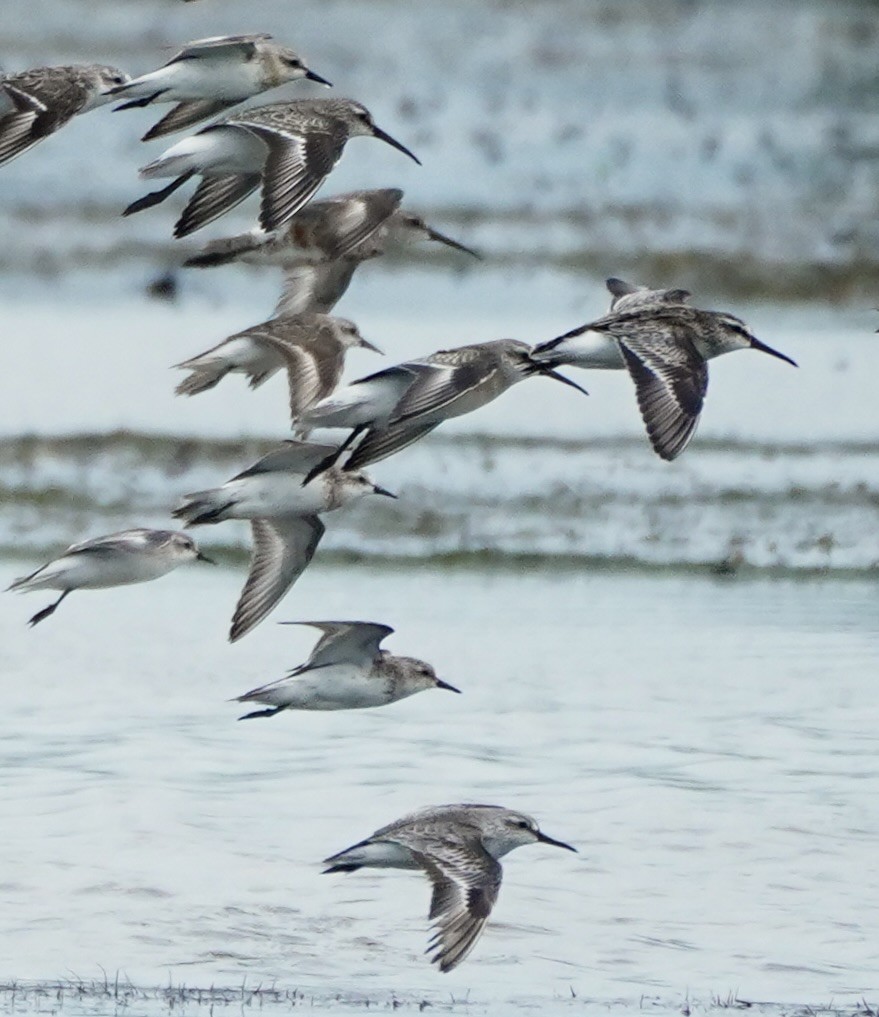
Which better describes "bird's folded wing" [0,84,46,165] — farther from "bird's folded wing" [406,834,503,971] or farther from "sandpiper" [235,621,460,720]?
"bird's folded wing" [406,834,503,971]

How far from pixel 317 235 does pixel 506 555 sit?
20.1ft

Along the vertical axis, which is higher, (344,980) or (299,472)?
(299,472)

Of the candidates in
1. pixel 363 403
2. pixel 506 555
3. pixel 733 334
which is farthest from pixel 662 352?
pixel 506 555

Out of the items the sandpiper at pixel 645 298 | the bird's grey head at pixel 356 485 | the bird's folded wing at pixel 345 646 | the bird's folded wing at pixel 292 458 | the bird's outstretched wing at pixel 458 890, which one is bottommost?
the bird's outstretched wing at pixel 458 890

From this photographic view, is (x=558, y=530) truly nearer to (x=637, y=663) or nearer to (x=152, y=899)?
(x=637, y=663)

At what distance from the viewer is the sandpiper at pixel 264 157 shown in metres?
7.78

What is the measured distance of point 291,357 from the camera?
8.71 m

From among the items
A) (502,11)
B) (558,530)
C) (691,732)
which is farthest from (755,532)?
(502,11)

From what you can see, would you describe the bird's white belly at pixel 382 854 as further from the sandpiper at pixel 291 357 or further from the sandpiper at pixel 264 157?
the sandpiper at pixel 264 157

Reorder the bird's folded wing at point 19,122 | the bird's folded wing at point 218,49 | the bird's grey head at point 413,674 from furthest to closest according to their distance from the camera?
1. the bird's grey head at point 413,674
2. the bird's folded wing at point 218,49
3. the bird's folded wing at point 19,122

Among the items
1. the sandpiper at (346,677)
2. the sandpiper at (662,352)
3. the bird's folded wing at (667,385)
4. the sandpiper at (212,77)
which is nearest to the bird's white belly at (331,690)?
the sandpiper at (346,677)

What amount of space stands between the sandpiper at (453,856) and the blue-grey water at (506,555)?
0.49 meters

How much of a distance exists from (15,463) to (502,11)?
44.1ft

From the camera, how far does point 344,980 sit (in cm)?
868
